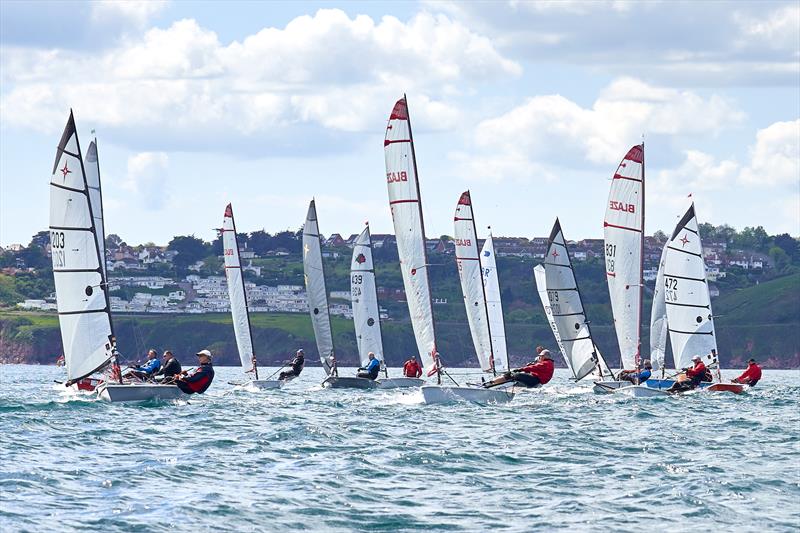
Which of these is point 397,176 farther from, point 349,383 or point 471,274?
point 471,274

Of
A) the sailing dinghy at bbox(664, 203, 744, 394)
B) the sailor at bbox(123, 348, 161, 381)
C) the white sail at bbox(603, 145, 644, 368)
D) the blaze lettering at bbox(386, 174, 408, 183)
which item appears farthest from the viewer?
the white sail at bbox(603, 145, 644, 368)

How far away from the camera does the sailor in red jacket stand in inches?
1534

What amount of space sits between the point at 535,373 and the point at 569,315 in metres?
13.7

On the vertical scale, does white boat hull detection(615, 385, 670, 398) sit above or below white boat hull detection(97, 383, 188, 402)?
below

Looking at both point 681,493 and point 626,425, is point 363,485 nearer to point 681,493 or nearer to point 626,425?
point 681,493

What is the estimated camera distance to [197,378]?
131ft

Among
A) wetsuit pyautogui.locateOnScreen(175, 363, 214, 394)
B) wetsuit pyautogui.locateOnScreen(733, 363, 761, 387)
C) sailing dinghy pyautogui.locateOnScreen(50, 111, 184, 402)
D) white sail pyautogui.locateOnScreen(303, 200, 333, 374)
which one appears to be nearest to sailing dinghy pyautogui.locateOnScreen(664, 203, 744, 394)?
wetsuit pyautogui.locateOnScreen(733, 363, 761, 387)

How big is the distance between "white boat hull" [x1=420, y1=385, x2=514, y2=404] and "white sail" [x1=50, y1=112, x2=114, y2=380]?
8.83m

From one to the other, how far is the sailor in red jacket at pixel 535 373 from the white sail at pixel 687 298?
11.2m

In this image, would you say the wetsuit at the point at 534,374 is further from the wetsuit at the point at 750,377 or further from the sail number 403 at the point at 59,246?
the sail number 403 at the point at 59,246

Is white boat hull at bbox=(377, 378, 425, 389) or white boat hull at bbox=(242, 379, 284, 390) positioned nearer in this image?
white boat hull at bbox=(377, 378, 425, 389)

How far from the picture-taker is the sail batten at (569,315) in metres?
52.4

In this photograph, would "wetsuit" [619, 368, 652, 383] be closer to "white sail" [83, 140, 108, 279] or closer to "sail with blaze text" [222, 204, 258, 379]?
"sail with blaze text" [222, 204, 258, 379]

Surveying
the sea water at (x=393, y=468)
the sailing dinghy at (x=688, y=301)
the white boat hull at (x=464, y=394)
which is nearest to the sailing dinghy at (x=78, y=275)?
the sea water at (x=393, y=468)
